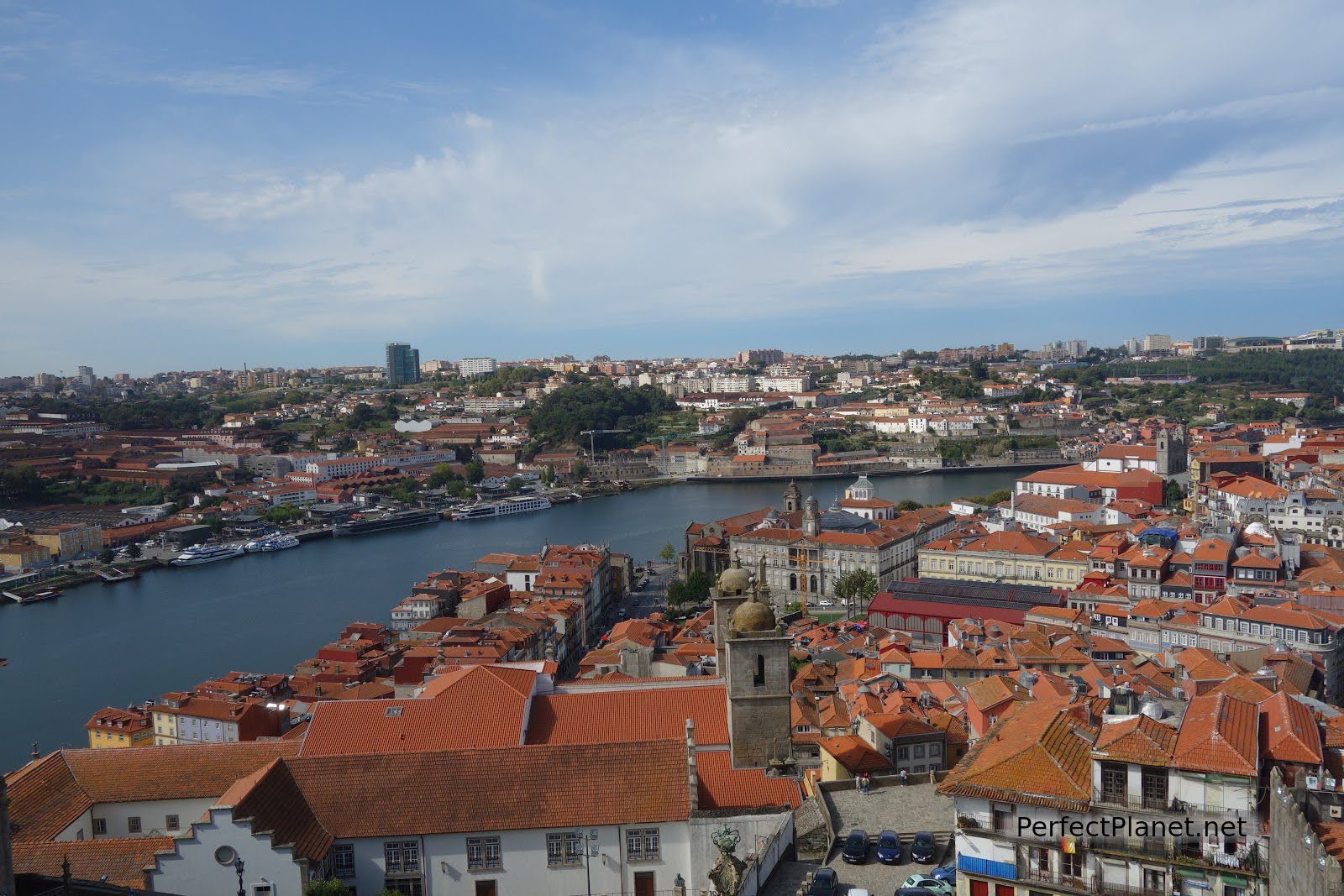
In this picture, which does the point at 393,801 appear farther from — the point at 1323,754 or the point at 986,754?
the point at 1323,754

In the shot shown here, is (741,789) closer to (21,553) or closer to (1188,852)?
(1188,852)

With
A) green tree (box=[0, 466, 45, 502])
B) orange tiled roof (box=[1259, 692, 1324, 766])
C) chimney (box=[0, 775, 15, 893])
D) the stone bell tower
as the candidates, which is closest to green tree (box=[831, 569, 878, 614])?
the stone bell tower

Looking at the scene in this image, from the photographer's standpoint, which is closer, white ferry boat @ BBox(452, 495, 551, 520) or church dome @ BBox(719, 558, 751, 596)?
church dome @ BBox(719, 558, 751, 596)

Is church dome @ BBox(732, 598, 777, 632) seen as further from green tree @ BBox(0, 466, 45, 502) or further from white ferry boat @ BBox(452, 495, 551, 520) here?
green tree @ BBox(0, 466, 45, 502)

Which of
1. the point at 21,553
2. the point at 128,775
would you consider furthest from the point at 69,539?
the point at 128,775

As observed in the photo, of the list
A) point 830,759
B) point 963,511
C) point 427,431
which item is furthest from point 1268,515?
point 427,431

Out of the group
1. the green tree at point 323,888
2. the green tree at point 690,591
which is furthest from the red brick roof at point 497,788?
the green tree at point 690,591

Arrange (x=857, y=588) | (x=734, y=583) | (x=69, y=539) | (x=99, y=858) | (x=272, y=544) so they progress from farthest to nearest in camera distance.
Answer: (x=272, y=544) → (x=69, y=539) → (x=857, y=588) → (x=734, y=583) → (x=99, y=858)

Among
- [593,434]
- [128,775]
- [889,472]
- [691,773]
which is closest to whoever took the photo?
[691,773]
